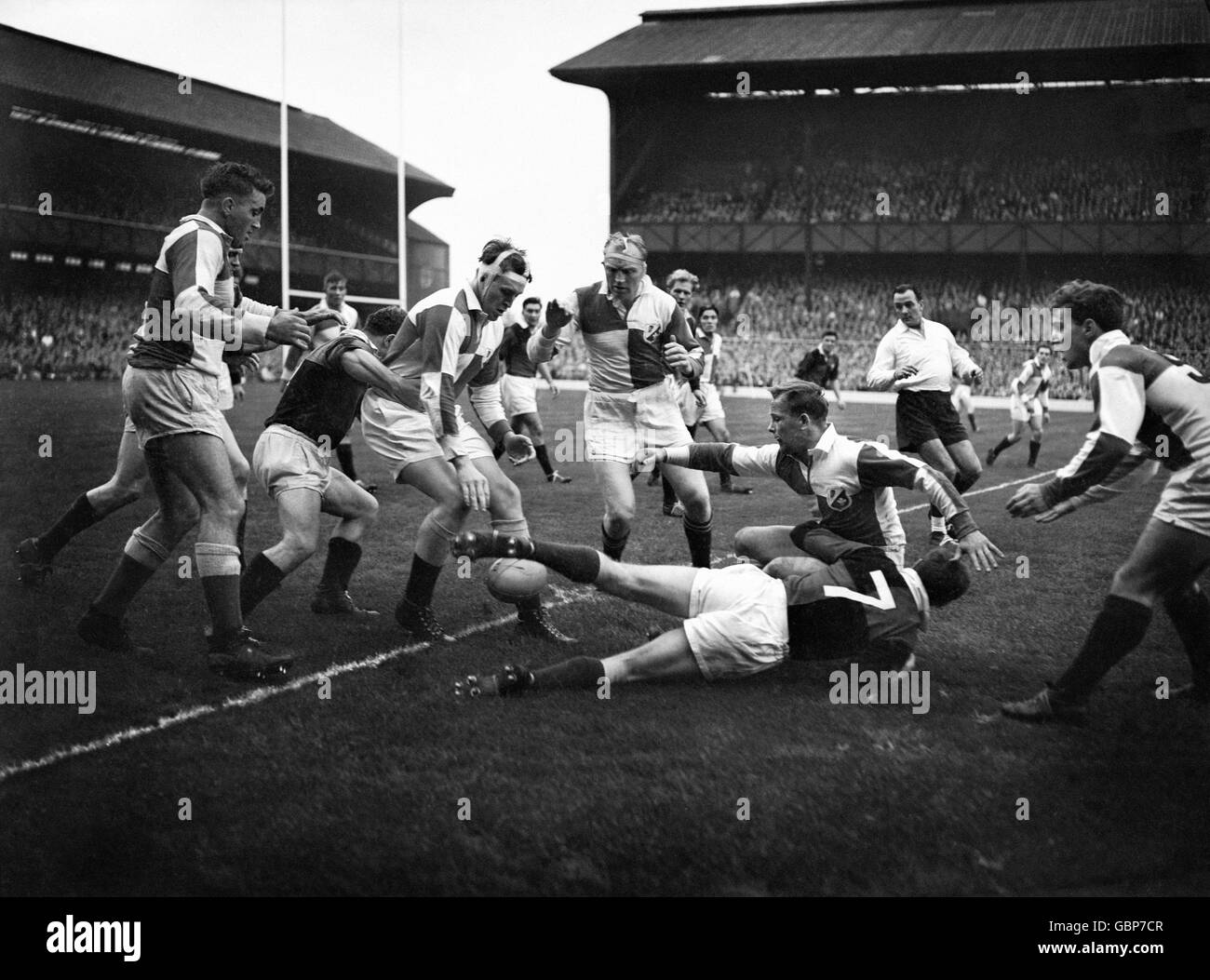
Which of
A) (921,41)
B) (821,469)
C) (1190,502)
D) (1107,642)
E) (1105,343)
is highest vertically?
(921,41)

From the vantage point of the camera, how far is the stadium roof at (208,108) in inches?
369

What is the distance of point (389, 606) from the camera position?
672 centimetres

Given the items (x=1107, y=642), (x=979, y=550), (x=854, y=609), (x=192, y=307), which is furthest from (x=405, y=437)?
(x=1107, y=642)

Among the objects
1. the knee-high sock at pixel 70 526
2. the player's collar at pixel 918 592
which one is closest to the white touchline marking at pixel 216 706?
the player's collar at pixel 918 592

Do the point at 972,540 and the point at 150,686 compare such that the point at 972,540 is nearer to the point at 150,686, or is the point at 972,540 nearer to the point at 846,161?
the point at 150,686

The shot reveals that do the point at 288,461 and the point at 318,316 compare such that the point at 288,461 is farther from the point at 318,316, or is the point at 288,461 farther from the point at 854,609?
the point at 854,609

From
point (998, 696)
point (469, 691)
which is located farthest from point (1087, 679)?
point (469, 691)

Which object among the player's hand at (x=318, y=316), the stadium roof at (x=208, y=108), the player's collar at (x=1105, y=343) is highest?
the stadium roof at (x=208, y=108)

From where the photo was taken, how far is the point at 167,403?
5094mm

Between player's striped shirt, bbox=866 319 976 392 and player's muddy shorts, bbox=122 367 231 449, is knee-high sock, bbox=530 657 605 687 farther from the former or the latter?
player's striped shirt, bbox=866 319 976 392

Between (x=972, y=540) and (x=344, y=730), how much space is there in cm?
260

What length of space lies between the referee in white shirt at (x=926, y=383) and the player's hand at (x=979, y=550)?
188 inches

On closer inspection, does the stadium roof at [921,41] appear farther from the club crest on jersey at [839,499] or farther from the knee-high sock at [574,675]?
the knee-high sock at [574,675]

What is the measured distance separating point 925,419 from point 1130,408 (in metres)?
5.21
